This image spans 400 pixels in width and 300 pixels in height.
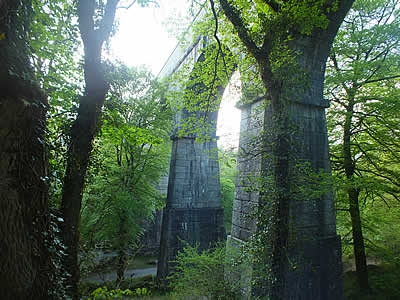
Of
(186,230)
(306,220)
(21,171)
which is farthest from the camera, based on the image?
(186,230)

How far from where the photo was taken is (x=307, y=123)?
3.71 m

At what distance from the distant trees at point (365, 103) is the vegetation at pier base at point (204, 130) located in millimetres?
32

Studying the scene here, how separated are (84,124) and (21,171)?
1155mm

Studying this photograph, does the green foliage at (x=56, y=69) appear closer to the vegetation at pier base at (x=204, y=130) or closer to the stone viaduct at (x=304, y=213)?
the vegetation at pier base at (x=204, y=130)

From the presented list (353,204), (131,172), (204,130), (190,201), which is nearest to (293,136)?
(204,130)

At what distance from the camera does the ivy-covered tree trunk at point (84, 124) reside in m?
2.34

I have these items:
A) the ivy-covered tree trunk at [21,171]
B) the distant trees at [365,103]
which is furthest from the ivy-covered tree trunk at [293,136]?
the ivy-covered tree trunk at [21,171]

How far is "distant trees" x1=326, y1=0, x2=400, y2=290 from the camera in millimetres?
4535

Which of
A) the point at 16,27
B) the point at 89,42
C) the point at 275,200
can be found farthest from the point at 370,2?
the point at 16,27

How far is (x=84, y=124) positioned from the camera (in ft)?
8.29

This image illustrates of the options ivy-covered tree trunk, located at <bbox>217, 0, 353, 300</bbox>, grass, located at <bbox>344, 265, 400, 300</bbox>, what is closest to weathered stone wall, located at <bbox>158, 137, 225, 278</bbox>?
grass, located at <bbox>344, 265, 400, 300</bbox>

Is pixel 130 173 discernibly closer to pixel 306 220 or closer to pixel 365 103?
pixel 306 220

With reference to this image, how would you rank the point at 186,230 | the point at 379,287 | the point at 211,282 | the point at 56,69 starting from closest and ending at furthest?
the point at 211,282
the point at 56,69
the point at 379,287
the point at 186,230

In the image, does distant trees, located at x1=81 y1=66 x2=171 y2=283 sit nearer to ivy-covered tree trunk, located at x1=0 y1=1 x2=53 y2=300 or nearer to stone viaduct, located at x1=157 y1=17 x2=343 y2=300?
stone viaduct, located at x1=157 y1=17 x2=343 y2=300
